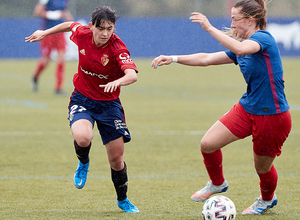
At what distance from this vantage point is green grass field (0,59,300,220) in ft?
15.0

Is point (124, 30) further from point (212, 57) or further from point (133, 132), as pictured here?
point (212, 57)

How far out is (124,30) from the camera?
21078mm

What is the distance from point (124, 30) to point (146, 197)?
54.8 feet

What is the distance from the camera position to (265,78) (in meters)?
4.05

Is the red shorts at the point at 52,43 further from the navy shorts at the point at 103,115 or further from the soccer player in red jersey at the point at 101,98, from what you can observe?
the navy shorts at the point at 103,115

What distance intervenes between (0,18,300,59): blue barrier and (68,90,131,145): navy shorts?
16503 millimetres

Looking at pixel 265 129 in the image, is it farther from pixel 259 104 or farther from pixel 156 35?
pixel 156 35

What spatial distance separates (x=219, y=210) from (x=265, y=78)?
117cm

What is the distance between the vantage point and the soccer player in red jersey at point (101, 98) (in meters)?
4.29

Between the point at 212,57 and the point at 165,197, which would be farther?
the point at 165,197

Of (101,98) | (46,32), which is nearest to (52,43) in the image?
(46,32)

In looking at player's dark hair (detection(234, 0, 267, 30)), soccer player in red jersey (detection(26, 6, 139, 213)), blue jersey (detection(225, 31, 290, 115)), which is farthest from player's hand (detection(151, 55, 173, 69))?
player's dark hair (detection(234, 0, 267, 30))

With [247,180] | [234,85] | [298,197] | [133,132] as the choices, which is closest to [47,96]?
[133,132]

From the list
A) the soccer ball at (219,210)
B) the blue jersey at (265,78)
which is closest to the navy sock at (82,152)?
the soccer ball at (219,210)
